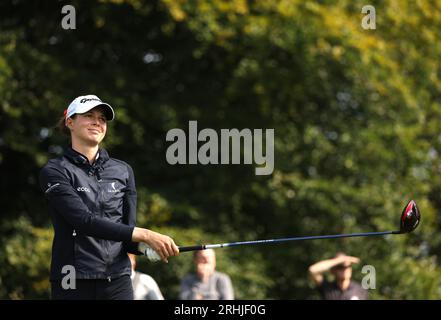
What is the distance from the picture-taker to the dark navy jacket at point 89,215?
4.79 m

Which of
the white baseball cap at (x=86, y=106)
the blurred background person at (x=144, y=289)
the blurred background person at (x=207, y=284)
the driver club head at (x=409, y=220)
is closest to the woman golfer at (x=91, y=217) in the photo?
the white baseball cap at (x=86, y=106)

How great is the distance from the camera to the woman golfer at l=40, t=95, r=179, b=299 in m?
4.77

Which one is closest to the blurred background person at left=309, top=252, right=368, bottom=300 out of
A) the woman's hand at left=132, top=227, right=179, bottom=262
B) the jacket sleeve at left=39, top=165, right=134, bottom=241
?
the woman's hand at left=132, top=227, right=179, bottom=262

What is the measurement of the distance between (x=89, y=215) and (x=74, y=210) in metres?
0.09

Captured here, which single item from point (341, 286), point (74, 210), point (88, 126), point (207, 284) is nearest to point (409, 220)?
point (88, 126)

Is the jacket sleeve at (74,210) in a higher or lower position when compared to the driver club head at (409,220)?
lower

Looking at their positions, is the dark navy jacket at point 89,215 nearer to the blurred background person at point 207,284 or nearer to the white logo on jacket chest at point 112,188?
the white logo on jacket chest at point 112,188

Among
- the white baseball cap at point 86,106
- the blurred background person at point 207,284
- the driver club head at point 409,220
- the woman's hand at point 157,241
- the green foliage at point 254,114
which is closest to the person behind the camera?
the woman's hand at point 157,241

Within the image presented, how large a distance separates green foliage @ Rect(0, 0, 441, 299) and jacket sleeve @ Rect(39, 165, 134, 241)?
30.0 feet

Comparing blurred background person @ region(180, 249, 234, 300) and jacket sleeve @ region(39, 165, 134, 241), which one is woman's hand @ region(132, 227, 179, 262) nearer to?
jacket sleeve @ region(39, 165, 134, 241)

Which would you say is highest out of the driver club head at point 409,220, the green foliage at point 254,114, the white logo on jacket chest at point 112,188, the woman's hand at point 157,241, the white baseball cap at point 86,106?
the green foliage at point 254,114

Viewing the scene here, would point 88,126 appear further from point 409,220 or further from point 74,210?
point 409,220

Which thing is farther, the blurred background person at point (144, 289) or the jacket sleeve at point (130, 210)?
the blurred background person at point (144, 289)

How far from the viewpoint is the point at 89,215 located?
188 inches
